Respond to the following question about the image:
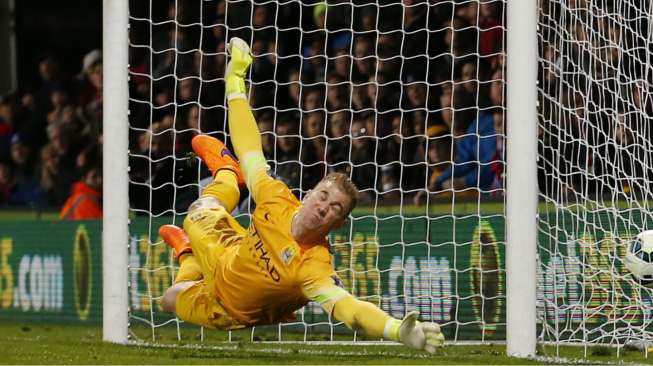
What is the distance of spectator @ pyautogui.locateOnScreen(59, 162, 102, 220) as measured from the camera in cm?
1366

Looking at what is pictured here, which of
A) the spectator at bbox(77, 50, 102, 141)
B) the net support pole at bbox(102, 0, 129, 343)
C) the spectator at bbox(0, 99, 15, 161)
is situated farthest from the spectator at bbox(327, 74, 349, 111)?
the spectator at bbox(0, 99, 15, 161)

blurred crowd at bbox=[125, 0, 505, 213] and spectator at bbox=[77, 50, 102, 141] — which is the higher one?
spectator at bbox=[77, 50, 102, 141]

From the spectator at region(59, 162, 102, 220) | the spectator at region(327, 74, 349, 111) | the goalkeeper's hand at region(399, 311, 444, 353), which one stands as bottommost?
the goalkeeper's hand at region(399, 311, 444, 353)

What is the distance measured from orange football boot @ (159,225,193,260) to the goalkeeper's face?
1337 millimetres

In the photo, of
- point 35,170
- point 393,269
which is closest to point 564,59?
point 393,269

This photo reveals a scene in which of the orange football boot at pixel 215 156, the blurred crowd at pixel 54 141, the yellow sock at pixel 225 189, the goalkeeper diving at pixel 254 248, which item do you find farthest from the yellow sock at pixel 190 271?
the blurred crowd at pixel 54 141

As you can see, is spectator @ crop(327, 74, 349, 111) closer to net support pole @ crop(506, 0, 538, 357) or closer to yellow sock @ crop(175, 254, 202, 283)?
net support pole @ crop(506, 0, 538, 357)

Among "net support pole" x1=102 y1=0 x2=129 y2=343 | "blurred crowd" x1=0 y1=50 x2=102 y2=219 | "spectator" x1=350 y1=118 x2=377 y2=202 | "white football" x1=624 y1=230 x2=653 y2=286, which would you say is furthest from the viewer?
"blurred crowd" x1=0 y1=50 x2=102 y2=219

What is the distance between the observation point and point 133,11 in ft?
42.1

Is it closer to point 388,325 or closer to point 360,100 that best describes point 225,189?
point 388,325

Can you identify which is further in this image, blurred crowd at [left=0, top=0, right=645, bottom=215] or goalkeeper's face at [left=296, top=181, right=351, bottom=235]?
blurred crowd at [left=0, top=0, right=645, bottom=215]

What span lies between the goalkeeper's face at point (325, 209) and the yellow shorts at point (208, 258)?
2.77 ft

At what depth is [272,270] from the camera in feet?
26.1

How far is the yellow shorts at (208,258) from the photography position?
841cm
